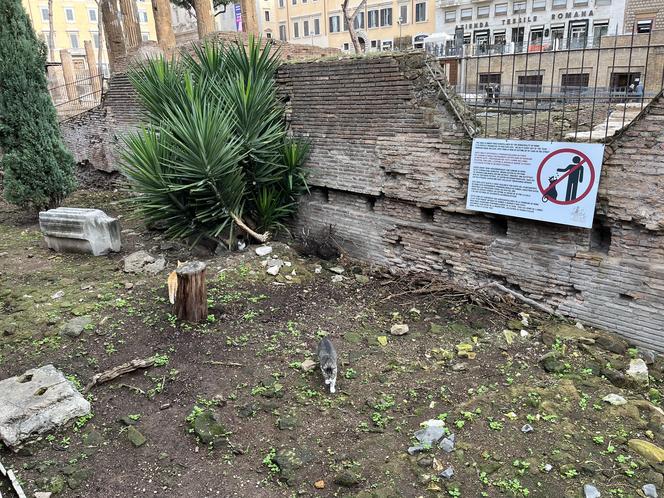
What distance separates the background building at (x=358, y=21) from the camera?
32.6 meters

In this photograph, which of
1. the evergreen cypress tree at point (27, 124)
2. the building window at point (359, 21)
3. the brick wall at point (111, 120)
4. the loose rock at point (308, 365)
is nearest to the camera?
the loose rock at point (308, 365)

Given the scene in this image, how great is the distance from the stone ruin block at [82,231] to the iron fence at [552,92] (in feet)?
14.4

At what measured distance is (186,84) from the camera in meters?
5.87

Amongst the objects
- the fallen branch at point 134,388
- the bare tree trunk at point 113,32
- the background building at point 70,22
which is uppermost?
the background building at point 70,22

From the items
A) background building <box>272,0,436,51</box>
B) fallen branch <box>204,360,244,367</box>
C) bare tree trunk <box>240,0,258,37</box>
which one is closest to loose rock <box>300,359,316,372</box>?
fallen branch <box>204,360,244,367</box>

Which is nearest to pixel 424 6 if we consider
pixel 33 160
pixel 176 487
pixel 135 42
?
pixel 135 42

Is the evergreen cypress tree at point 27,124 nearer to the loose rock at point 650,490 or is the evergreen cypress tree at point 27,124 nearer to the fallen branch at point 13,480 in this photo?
the fallen branch at point 13,480

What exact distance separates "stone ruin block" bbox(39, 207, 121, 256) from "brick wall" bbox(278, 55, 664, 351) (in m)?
2.46

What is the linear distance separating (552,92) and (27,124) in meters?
7.35

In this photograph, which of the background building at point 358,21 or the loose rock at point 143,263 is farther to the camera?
the background building at point 358,21

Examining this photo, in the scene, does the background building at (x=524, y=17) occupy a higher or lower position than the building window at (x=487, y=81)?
higher

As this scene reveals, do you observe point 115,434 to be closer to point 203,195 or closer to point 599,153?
point 203,195

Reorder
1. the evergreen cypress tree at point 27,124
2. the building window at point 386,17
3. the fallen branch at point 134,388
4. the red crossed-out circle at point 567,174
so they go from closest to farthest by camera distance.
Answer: the fallen branch at point 134,388, the red crossed-out circle at point 567,174, the evergreen cypress tree at point 27,124, the building window at point 386,17

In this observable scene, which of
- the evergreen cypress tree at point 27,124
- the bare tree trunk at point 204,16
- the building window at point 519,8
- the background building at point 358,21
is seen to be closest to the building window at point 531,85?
the evergreen cypress tree at point 27,124
